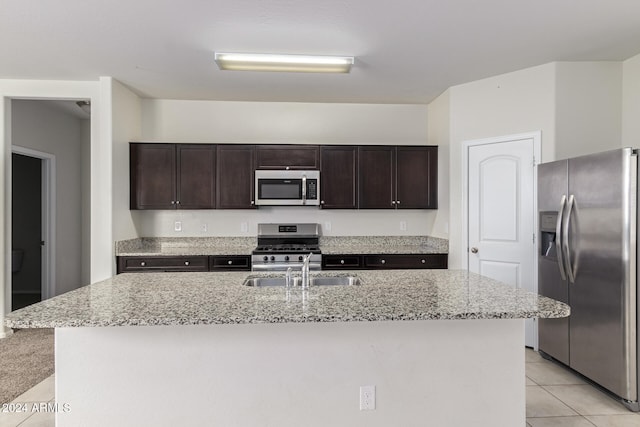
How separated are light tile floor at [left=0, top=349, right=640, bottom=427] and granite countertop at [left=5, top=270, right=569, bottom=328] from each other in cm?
102

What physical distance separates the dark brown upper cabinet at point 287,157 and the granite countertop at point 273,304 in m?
2.18

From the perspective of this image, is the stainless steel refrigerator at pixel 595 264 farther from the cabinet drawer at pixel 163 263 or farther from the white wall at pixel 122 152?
the white wall at pixel 122 152

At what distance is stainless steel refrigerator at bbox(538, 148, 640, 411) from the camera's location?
2398 millimetres

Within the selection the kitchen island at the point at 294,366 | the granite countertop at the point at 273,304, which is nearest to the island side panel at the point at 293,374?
the kitchen island at the point at 294,366

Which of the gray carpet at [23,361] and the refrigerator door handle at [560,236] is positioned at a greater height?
the refrigerator door handle at [560,236]

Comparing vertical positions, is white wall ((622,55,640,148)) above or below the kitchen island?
above

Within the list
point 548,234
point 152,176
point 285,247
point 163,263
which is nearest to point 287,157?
point 285,247

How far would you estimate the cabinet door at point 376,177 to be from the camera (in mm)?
4227

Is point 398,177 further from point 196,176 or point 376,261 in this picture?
point 196,176

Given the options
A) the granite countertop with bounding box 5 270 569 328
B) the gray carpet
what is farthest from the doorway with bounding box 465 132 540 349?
the gray carpet

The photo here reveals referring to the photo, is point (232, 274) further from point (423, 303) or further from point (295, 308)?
point (423, 303)

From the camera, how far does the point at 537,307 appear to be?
1644mm

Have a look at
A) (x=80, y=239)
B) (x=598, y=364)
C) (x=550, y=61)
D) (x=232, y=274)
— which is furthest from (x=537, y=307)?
(x=80, y=239)

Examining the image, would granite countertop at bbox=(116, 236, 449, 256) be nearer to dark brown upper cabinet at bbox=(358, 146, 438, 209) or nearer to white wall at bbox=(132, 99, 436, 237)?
white wall at bbox=(132, 99, 436, 237)
